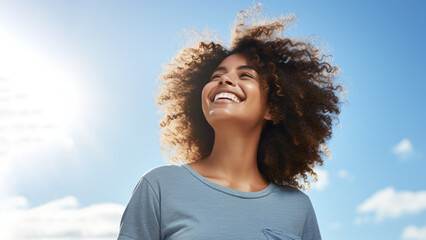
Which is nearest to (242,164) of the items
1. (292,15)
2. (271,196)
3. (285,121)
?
(271,196)

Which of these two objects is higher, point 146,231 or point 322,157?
point 322,157

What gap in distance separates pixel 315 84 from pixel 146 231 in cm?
171

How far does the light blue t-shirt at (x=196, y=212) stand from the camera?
296cm

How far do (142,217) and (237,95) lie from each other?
997mm

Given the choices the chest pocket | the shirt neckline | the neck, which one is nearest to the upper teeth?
the neck

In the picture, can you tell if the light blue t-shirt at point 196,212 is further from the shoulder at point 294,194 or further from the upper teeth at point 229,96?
the upper teeth at point 229,96

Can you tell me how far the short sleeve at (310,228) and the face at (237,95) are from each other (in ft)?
2.38

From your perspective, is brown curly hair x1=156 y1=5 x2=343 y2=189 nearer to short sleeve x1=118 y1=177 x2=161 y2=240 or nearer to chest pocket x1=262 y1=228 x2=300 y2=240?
chest pocket x1=262 y1=228 x2=300 y2=240

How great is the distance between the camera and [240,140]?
3.37 m

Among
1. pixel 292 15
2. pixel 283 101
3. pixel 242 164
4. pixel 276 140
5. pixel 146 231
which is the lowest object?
pixel 146 231

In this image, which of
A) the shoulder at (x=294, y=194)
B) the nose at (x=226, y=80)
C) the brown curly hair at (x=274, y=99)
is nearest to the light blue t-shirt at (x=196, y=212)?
the shoulder at (x=294, y=194)

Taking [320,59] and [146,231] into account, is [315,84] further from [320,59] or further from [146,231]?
[146,231]

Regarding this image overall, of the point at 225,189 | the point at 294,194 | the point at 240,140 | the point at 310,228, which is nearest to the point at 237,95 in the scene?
the point at 240,140

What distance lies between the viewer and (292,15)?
3998 mm
